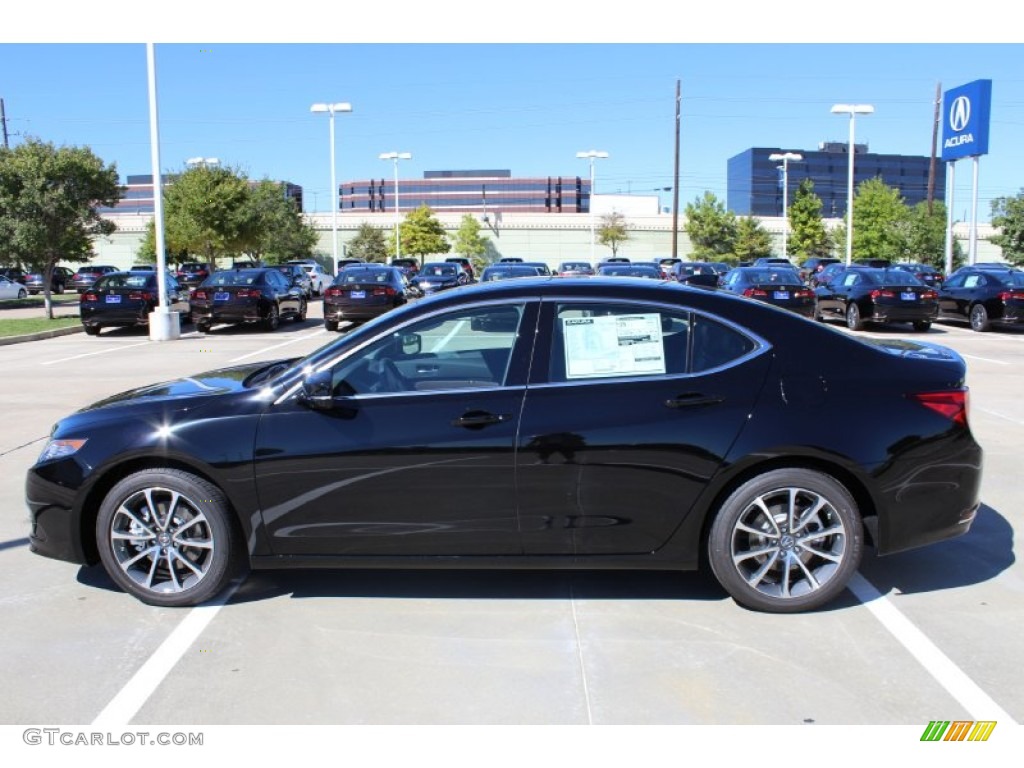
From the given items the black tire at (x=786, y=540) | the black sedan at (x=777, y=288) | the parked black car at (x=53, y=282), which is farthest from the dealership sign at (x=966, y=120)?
the parked black car at (x=53, y=282)

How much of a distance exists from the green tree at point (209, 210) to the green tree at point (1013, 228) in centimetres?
3086

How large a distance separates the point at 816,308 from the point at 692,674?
21.4 meters

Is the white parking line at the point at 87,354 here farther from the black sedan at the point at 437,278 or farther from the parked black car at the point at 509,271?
the black sedan at the point at 437,278

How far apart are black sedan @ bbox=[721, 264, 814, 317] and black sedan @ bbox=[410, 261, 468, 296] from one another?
10.1 metres

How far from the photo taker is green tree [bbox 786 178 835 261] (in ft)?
206

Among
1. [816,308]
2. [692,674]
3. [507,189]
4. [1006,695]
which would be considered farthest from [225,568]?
[507,189]

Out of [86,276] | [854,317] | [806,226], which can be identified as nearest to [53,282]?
[86,276]

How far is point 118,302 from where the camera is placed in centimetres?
2167

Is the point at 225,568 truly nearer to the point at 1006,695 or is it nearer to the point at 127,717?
the point at 127,717

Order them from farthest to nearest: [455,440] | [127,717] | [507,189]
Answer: [507,189], [455,440], [127,717]

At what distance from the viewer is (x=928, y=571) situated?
5.16 m

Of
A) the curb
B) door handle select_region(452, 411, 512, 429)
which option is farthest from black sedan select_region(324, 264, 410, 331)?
door handle select_region(452, 411, 512, 429)

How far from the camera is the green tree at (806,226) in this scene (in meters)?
62.8

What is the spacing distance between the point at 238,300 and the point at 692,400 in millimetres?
19175
